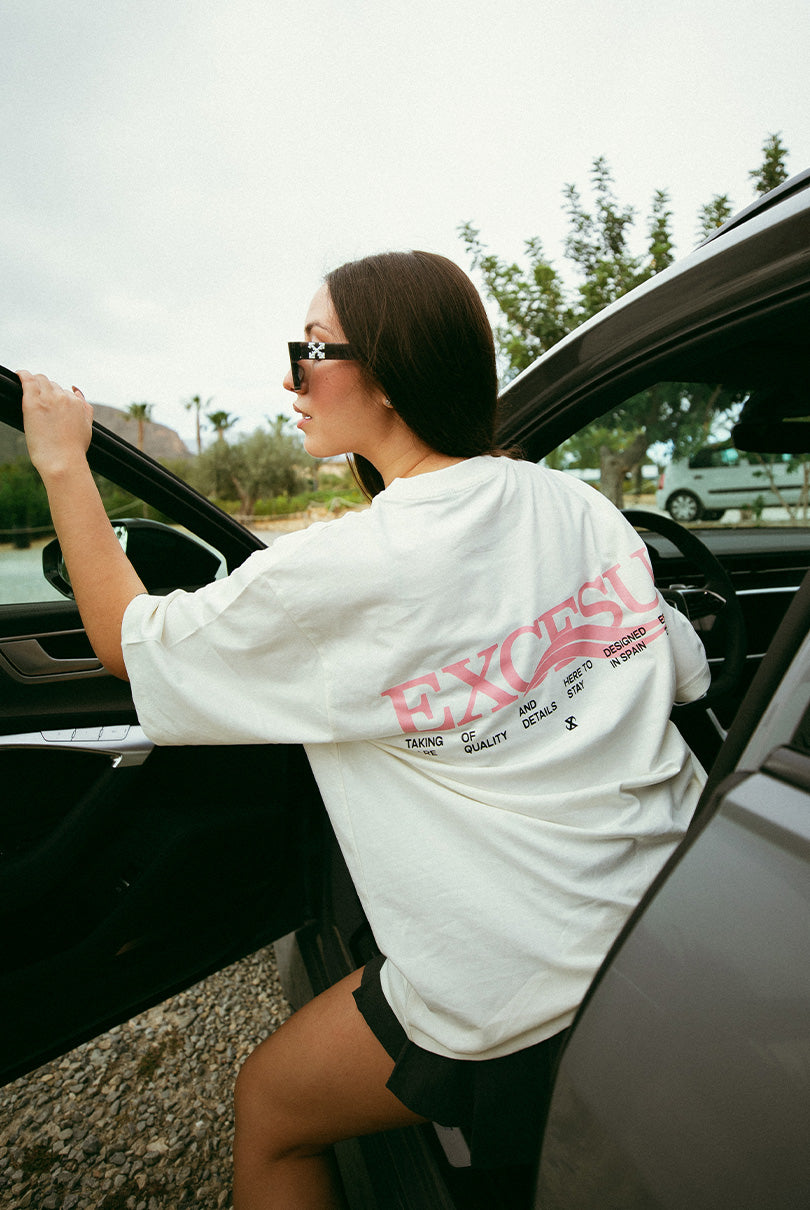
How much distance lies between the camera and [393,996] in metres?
1.04

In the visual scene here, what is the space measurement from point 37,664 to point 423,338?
97 cm

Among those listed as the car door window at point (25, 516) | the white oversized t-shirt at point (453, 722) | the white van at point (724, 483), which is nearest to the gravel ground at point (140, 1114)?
the white oversized t-shirt at point (453, 722)

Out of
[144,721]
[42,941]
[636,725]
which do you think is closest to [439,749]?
[636,725]

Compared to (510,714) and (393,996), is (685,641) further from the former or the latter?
(393,996)

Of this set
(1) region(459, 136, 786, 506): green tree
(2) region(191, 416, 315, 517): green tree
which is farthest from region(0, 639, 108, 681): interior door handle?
(2) region(191, 416, 315, 517): green tree

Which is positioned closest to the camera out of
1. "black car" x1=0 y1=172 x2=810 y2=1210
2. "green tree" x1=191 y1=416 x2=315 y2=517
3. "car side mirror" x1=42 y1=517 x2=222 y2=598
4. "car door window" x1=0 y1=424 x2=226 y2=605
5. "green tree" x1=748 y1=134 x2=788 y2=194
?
"black car" x1=0 y1=172 x2=810 y2=1210

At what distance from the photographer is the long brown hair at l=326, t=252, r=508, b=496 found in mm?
1158

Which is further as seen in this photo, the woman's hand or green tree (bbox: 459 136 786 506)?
green tree (bbox: 459 136 786 506)

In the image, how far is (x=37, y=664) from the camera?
145 cm

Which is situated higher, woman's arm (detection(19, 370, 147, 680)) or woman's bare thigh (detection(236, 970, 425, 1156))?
woman's arm (detection(19, 370, 147, 680))

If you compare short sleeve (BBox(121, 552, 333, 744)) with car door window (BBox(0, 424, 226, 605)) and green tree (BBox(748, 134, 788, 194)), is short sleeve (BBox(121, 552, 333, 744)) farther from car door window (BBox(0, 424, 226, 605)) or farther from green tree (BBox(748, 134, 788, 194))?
green tree (BBox(748, 134, 788, 194))

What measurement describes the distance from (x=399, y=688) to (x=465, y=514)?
25cm

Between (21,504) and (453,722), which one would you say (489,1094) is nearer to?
(453,722)

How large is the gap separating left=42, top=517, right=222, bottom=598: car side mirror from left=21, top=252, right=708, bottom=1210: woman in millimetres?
445
